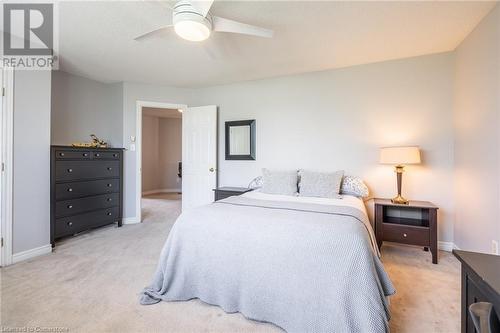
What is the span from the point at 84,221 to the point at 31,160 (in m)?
1.06

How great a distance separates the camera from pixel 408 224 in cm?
277

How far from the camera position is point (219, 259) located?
169 centimetres

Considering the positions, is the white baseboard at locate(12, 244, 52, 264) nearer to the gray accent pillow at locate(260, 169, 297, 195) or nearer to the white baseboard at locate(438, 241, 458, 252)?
the gray accent pillow at locate(260, 169, 297, 195)

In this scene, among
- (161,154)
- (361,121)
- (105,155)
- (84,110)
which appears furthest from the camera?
(161,154)

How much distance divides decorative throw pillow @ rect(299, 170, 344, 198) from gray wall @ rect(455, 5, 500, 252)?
4.12 ft

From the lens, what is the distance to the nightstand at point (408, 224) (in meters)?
2.54

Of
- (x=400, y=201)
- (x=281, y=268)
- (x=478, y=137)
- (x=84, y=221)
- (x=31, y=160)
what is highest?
(x=478, y=137)

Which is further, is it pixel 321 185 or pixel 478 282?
pixel 321 185

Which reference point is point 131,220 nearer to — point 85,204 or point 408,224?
point 85,204

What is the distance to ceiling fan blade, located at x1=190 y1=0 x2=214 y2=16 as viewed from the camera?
159 centimetres

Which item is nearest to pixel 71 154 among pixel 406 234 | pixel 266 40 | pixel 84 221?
pixel 84 221

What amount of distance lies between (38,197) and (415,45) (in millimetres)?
4552

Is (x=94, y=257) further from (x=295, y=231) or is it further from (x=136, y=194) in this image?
(x=295, y=231)

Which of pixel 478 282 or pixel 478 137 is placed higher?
pixel 478 137
